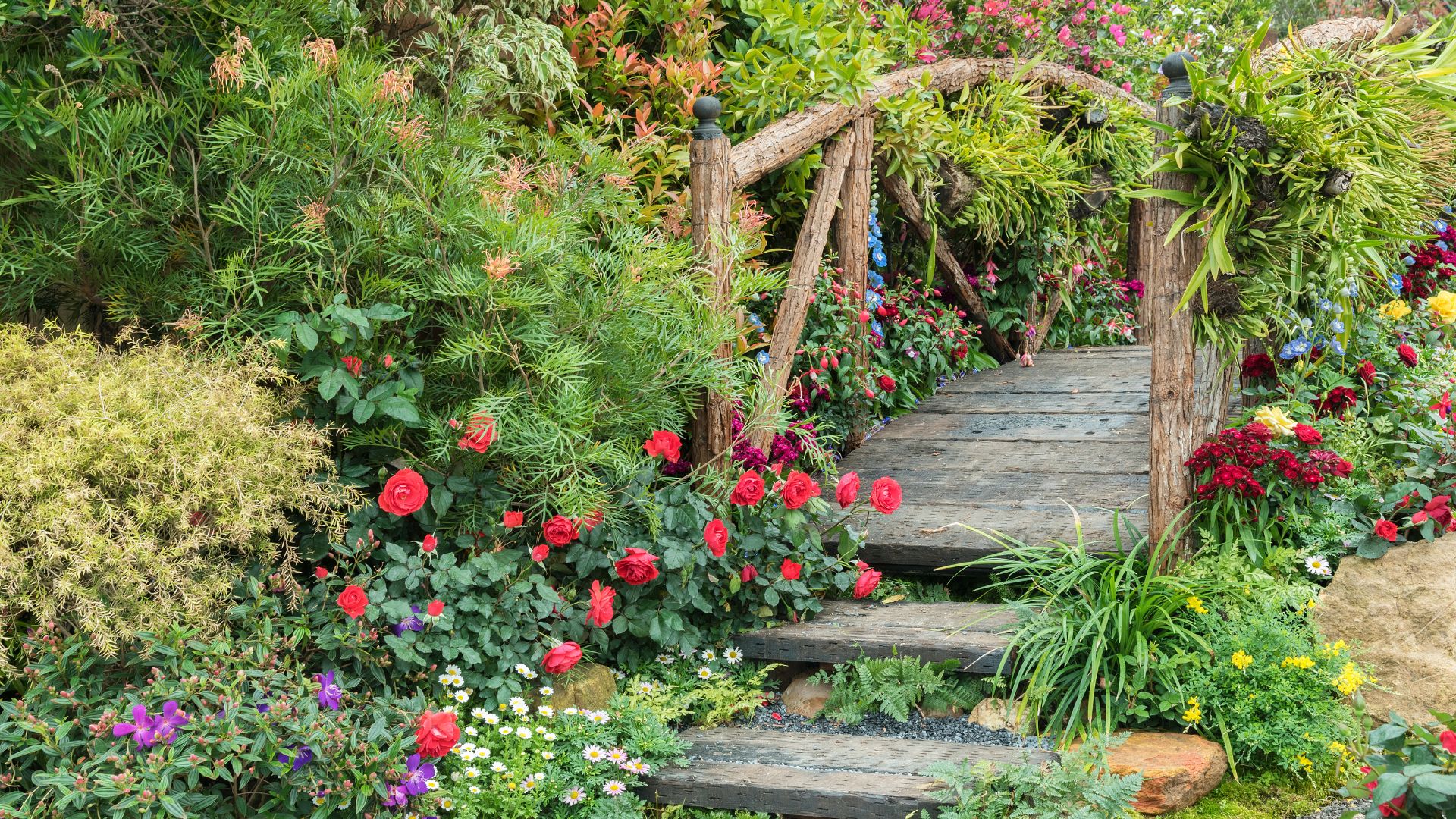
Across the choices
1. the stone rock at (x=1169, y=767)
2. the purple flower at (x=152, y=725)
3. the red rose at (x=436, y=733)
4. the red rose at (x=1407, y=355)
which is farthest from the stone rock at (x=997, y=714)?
the purple flower at (x=152, y=725)

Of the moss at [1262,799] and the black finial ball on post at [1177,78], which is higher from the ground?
the black finial ball on post at [1177,78]

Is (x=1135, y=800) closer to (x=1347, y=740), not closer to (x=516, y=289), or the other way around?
(x=1347, y=740)

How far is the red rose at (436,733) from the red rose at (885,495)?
61.4 inches

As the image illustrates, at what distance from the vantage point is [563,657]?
2.97 m

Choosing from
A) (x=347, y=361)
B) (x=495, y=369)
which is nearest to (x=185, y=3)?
(x=347, y=361)

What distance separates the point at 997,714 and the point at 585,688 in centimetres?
117

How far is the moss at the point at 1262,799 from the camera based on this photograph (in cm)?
295

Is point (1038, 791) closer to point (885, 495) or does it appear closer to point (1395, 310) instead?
point (885, 495)

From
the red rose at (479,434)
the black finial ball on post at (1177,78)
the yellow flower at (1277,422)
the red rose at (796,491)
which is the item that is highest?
the black finial ball on post at (1177,78)

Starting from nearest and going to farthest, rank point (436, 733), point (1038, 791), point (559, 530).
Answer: point (436, 733)
point (1038, 791)
point (559, 530)

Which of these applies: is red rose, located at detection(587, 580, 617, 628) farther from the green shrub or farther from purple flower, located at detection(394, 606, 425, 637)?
the green shrub

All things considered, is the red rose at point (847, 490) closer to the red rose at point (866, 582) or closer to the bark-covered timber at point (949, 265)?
the red rose at point (866, 582)

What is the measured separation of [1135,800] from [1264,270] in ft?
5.25

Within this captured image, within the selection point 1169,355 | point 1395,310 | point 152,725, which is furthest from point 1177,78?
point 152,725
